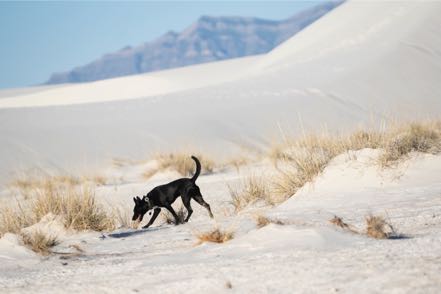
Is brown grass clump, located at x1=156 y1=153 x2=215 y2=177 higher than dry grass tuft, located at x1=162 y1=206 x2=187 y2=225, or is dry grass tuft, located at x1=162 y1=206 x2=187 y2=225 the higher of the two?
dry grass tuft, located at x1=162 y1=206 x2=187 y2=225

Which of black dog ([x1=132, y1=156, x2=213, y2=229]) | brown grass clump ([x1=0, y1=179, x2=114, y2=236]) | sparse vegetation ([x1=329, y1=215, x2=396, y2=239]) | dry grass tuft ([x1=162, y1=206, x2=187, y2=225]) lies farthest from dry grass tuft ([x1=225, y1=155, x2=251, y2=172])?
sparse vegetation ([x1=329, y1=215, x2=396, y2=239])

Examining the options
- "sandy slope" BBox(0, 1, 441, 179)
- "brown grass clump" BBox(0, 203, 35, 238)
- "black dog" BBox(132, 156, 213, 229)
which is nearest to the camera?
"brown grass clump" BBox(0, 203, 35, 238)

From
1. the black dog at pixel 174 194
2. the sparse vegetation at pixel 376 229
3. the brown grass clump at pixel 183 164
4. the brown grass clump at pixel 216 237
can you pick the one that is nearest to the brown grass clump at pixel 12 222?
the black dog at pixel 174 194

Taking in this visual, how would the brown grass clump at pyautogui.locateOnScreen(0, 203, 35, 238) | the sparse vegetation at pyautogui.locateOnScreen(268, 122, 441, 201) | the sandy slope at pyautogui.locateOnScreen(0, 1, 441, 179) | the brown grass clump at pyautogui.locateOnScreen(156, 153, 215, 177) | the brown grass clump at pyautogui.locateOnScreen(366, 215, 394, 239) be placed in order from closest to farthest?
1. the brown grass clump at pyautogui.locateOnScreen(366, 215, 394, 239)
2. the brown grass clump at pyautogui.locateOnScreen(0, 203, 35, 238)
3. the sparse vegetation at pyautogui.locateOnScreen(268, 122, 441, 201)
4. the brown grass clump at pyautogui.locateOnScreen(156, 153, 215, 177)
5. the sandy slope at pyautogui.locateOnScreen(0, 1, 441, 179)

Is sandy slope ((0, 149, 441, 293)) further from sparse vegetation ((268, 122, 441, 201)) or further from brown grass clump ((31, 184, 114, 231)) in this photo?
sparse vegetation ((268, 122, 441, 201))

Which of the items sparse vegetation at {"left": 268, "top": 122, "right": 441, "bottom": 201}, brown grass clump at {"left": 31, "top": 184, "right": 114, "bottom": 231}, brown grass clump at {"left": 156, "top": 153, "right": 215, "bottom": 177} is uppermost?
brown grass clump at {"left": 31, "top": 184, "right": 114, "bottom": 231}

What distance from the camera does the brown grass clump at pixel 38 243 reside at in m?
4.78

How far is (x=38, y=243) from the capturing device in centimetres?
484

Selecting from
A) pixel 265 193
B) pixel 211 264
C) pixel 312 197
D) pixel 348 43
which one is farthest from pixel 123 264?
pixel 348 43

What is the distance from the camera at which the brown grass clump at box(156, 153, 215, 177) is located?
41.2 ft

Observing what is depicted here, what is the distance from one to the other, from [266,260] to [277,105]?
18.5 m

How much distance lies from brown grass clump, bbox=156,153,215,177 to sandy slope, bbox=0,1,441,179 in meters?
2.65

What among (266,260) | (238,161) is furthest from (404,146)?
(238,161)

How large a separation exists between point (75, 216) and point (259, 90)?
62.2 ft
